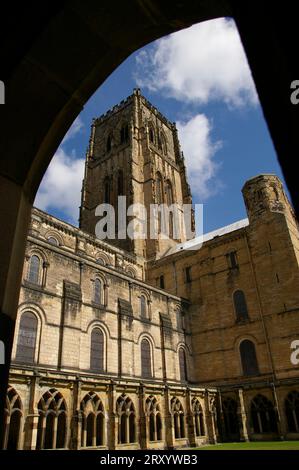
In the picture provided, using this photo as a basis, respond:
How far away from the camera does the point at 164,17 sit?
6.72 ft

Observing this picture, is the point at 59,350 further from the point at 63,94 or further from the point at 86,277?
the point at 63,94

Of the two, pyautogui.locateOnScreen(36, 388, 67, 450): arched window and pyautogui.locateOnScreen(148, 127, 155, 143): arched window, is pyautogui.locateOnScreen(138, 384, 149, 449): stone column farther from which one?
pyautogui.locateOnScreen(148, 127, 155, 143): arched window

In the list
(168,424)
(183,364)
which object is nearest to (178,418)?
(168,424)

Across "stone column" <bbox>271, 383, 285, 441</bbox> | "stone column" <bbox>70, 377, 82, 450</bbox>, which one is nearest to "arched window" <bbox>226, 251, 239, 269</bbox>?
"stone column" <bbox>271, 383, 285, 441</bbox>

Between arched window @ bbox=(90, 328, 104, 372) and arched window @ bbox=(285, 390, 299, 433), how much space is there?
1155 centimetres

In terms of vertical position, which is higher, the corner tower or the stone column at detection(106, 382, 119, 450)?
the corner tower

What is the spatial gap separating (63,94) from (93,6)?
0.50 m

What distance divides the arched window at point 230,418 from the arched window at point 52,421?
13.0m

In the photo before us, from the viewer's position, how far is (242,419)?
21.9 meters

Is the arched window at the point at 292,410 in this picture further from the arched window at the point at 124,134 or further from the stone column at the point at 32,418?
the arched window at the point at 124,134

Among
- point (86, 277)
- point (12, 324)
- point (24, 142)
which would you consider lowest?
point (12, 324)

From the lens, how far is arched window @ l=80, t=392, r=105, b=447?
14883 mm

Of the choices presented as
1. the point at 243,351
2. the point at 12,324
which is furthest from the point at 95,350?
the point at 12,324

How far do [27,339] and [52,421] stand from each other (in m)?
4.55
